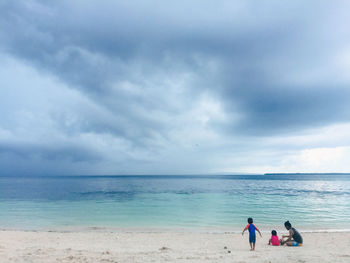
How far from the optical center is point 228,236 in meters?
18.7

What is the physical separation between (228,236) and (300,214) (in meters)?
15.8

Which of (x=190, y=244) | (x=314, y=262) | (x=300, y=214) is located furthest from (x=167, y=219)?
(x=314, y=262)

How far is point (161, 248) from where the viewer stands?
14.2 metres

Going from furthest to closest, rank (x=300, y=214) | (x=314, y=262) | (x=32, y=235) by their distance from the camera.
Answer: (x=300, y=214), (x=32, y=235), (x=314, y=262)

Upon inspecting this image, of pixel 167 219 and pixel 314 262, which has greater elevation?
pixel 314 262

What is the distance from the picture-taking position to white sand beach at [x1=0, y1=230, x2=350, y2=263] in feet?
38.4

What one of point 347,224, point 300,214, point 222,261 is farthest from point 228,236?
point 300,214

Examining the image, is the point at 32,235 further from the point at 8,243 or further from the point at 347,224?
the point at 347,224

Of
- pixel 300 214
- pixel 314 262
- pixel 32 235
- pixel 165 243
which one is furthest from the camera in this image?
pixel 300 214

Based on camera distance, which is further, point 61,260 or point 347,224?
point 347,224

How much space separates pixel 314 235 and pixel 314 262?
917 centimetres

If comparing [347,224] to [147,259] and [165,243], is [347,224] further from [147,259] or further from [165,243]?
[147,259]

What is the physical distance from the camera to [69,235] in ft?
61.6

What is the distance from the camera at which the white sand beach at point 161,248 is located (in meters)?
11.7
